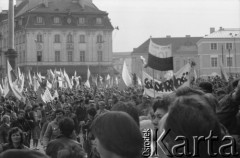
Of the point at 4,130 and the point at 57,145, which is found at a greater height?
the point at 57,145

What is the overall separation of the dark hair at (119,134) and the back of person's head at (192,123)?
214 millimetres

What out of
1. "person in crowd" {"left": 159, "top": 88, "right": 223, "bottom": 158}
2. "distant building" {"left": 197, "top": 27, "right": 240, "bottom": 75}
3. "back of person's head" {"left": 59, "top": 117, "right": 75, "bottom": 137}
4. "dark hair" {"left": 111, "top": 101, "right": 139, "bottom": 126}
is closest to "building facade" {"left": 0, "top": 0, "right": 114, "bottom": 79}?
"distant building" {"left": 197, "top": 27, "right": 240, "bottom": 75}

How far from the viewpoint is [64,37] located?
8750 cm

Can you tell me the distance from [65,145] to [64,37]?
81.3 m

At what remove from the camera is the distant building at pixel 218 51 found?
9156cm

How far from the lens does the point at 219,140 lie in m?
2.90

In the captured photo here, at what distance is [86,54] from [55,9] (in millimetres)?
7635

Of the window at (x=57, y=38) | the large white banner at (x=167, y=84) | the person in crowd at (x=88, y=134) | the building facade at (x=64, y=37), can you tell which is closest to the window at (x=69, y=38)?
the building facade at (x=64, y=37)

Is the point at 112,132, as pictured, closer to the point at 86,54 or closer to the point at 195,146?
the point at 195,146

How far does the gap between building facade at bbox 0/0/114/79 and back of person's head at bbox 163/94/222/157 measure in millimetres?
82426

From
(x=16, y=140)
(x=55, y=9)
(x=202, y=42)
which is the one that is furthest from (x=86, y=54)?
(x=16, y=140)

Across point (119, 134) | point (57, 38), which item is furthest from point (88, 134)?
point (57, 38)

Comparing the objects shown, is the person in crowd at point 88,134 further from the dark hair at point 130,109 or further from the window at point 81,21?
the window at point 81,21

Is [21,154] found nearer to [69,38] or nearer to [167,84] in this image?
[167,84]
